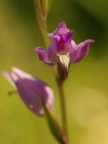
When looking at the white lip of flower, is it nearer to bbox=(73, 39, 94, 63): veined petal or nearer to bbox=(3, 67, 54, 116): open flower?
bbox=(73, 39, 94, 63): veined petal

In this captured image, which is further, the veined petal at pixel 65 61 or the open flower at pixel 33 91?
the open flower at pixel 33 91

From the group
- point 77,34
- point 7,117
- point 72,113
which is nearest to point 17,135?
point 7,117

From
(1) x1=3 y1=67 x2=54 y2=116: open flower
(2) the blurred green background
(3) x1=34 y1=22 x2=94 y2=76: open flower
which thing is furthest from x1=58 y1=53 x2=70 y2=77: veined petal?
(2) the blurred green background

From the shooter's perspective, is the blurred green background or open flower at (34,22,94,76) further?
the blurred green background

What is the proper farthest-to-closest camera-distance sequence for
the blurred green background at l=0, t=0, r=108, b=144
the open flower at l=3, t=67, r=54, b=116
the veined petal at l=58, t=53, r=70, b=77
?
the blurred green background at l=0, t=0, r=108, b=144, the open flower at l=3, t=67, r=54, b=116, the veined petal at l=58, t=53, r=70, b=77

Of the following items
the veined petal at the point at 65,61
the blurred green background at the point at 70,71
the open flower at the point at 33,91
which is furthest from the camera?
the blurred green background at the point at 70,71

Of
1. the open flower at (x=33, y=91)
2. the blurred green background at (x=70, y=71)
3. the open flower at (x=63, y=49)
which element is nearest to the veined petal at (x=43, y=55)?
the open flower at (x=63, y=49)

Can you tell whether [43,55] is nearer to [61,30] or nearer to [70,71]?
[61,30]

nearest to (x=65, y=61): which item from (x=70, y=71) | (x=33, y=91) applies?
(x=33, y=91)

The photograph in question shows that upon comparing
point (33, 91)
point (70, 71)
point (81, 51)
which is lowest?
point (70, 71)

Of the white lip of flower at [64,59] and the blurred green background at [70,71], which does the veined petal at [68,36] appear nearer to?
the white lip of flower at [64,59]
